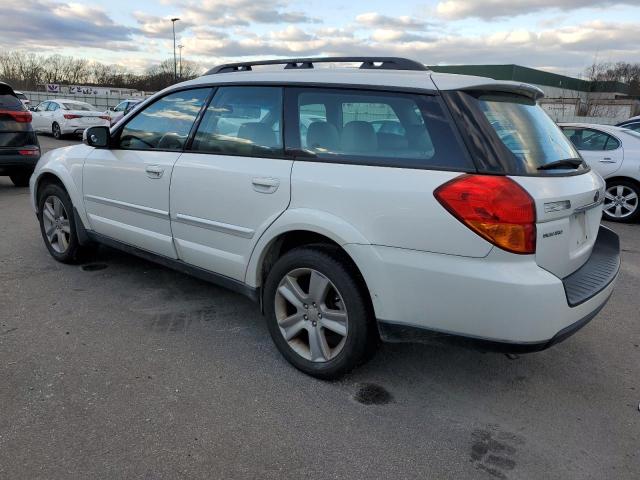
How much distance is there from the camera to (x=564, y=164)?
9.29ft

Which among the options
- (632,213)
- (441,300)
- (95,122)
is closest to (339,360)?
(441,300)

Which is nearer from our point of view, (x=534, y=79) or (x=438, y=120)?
(x=438, y=120)

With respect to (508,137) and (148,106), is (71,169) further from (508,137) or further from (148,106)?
(508,137)

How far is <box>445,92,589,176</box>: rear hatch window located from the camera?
2.49 m

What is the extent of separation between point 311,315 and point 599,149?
7.15 metres

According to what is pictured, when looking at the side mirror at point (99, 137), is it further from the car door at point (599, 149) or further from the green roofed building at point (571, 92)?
the green roofed building at point (571, 92)

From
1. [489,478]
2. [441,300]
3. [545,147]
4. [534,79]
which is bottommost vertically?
[489,478]

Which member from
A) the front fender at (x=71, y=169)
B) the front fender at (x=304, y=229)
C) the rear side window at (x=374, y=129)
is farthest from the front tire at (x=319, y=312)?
the front fender at (x=71, y=169)

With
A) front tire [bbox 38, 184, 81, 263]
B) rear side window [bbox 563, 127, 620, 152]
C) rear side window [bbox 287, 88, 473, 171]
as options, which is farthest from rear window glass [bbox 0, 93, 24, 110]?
rear side window [bbox 563, 127, 620, 152]

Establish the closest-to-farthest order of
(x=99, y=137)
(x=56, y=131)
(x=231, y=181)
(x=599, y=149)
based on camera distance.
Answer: (x=231, y=181)
(x=99, y=137)
(x=599, y=149)
(x=56, y=131)

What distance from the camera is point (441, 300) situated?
8.25ft

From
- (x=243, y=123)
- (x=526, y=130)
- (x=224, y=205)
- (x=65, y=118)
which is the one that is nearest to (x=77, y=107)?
(x=65, y=118)

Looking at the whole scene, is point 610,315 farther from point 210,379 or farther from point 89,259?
point 89,259

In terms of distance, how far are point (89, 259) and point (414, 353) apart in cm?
332
